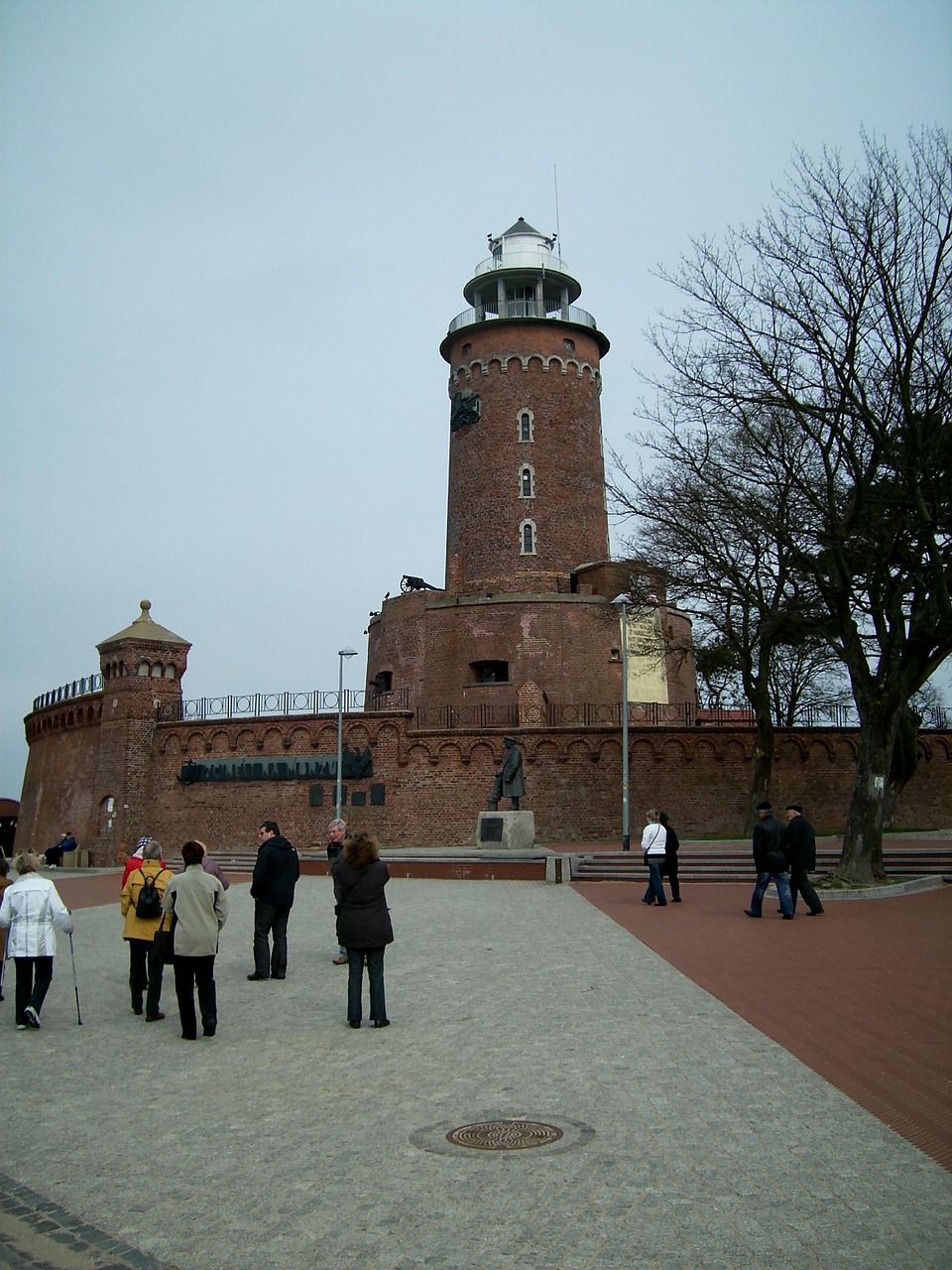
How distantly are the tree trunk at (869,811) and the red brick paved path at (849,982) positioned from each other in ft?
2.86

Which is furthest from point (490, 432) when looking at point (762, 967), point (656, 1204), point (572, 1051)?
point (656, 1204)

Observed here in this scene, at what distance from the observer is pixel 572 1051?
838cm

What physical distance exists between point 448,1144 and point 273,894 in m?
5.85

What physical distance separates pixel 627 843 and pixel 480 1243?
23.4m

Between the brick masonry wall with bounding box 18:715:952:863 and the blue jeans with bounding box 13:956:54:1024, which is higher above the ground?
the brick masonry wall with bounding box 18:715:952:863

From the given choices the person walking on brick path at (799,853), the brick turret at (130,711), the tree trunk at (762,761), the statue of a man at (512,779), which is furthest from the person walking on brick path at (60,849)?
the person walking on brick path at (799,853)

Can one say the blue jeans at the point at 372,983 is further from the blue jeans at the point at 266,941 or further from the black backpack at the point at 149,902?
the blue jeans at the point at 266,941

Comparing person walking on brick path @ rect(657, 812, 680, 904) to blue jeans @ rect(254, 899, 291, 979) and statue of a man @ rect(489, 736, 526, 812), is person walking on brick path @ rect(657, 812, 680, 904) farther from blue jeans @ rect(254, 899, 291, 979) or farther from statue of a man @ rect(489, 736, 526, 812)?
statue of a man @ rect(489, 736, 526, 812)

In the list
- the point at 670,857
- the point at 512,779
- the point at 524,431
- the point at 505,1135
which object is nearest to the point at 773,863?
the point at 670,857

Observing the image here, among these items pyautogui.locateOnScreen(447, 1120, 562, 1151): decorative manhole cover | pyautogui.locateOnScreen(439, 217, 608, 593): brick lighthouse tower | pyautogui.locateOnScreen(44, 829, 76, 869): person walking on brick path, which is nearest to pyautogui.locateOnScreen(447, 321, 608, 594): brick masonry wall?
pyautogui.locateOnScreen(439, 217, 608, 593): brick lighthouse tower

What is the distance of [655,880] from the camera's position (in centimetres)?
1812

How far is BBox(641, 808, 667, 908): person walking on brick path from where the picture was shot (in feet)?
59.3

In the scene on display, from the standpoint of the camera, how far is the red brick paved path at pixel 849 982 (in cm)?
729

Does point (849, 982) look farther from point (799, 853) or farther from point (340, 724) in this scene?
point (340, 724)
